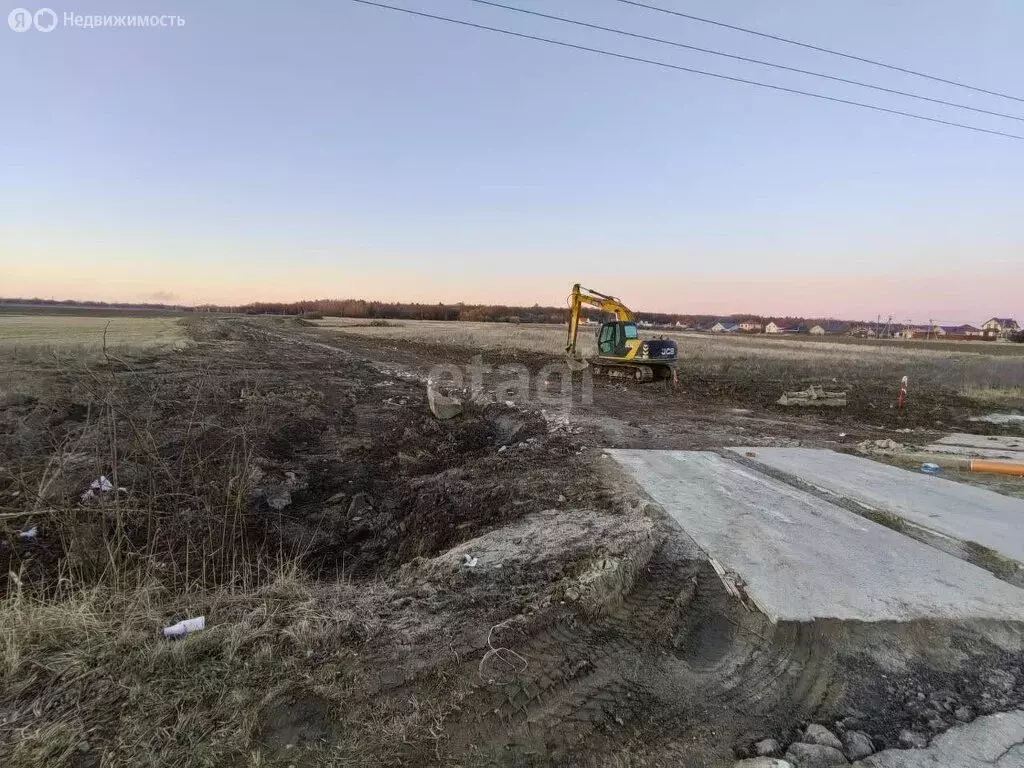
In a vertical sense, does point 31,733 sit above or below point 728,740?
above

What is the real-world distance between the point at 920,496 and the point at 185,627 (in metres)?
7.45

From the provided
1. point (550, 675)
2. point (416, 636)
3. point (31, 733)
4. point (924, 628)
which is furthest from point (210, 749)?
point (924, 628)

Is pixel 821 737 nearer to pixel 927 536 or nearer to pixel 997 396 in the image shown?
pixel 927 536

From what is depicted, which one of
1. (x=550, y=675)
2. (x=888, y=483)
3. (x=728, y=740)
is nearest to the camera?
(x=728, y=740)

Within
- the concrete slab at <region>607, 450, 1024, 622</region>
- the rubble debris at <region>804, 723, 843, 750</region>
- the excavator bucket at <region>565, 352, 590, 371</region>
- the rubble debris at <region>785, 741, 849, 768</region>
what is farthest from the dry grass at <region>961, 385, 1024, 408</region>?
the rubble debris at <region>785, 741, 849, 768</region>

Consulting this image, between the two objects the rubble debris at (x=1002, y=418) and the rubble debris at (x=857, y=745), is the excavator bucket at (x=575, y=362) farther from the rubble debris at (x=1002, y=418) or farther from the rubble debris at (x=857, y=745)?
the rubble debris at (x=857, y=745)

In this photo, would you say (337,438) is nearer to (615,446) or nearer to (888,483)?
(615,446)

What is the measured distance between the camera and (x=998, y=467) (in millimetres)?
7254

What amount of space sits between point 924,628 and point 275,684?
403 cm

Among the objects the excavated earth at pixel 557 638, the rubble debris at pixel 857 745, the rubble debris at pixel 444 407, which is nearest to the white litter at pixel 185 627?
the excavated earth at pixel 557 638

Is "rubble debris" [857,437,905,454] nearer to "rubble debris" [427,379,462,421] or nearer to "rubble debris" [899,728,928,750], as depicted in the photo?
"rubble debris" [899,728,928,750]

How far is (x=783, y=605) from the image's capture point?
11.4ft

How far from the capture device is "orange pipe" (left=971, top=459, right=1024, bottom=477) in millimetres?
7160

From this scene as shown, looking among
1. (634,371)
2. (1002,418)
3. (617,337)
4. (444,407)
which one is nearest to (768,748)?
(444,407)
